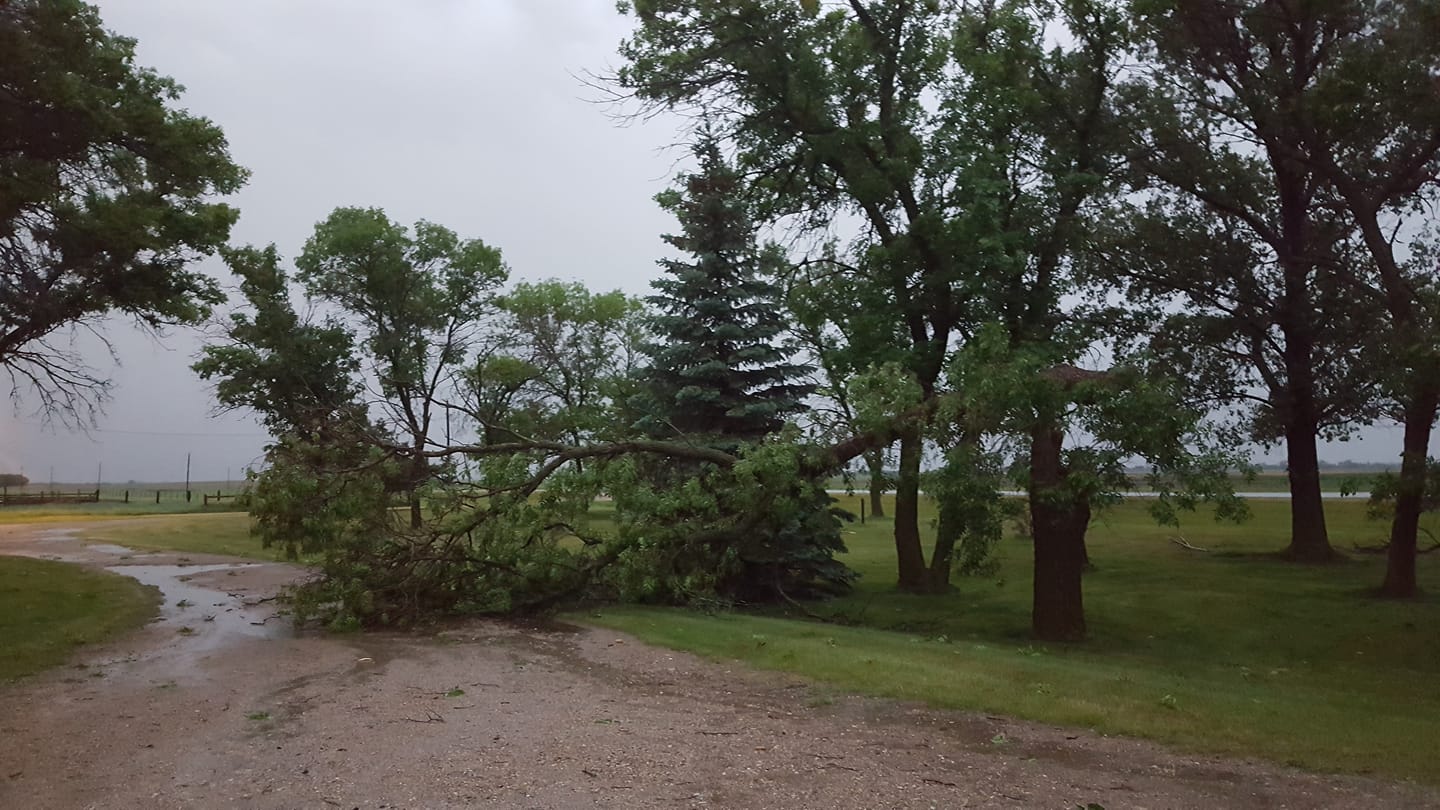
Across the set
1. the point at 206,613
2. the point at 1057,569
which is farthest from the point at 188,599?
the point at 1057,569

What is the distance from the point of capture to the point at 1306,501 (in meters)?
21.3

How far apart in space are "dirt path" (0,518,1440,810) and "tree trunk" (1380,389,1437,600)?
765 centimetres

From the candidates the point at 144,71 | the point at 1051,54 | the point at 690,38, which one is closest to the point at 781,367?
the point at 690,38

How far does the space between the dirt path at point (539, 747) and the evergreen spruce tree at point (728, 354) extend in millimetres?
7729

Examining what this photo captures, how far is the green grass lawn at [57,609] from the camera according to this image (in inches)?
416

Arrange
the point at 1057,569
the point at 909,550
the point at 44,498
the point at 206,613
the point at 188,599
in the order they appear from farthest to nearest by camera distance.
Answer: the point at 44,498, the point at 909,550, the point at 188,599, the point at 206,613, the point at 1057,569

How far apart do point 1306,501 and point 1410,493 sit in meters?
9.63

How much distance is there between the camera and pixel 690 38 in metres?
17.0

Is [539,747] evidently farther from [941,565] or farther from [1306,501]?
[1306,501]

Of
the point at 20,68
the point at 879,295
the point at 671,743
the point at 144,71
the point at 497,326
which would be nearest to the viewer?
the point at 671,743

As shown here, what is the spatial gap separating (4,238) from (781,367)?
1218 cm

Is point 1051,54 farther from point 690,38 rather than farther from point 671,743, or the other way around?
point 671,743

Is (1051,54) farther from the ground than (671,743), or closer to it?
farther from the ground

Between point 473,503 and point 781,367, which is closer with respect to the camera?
point 473,503
